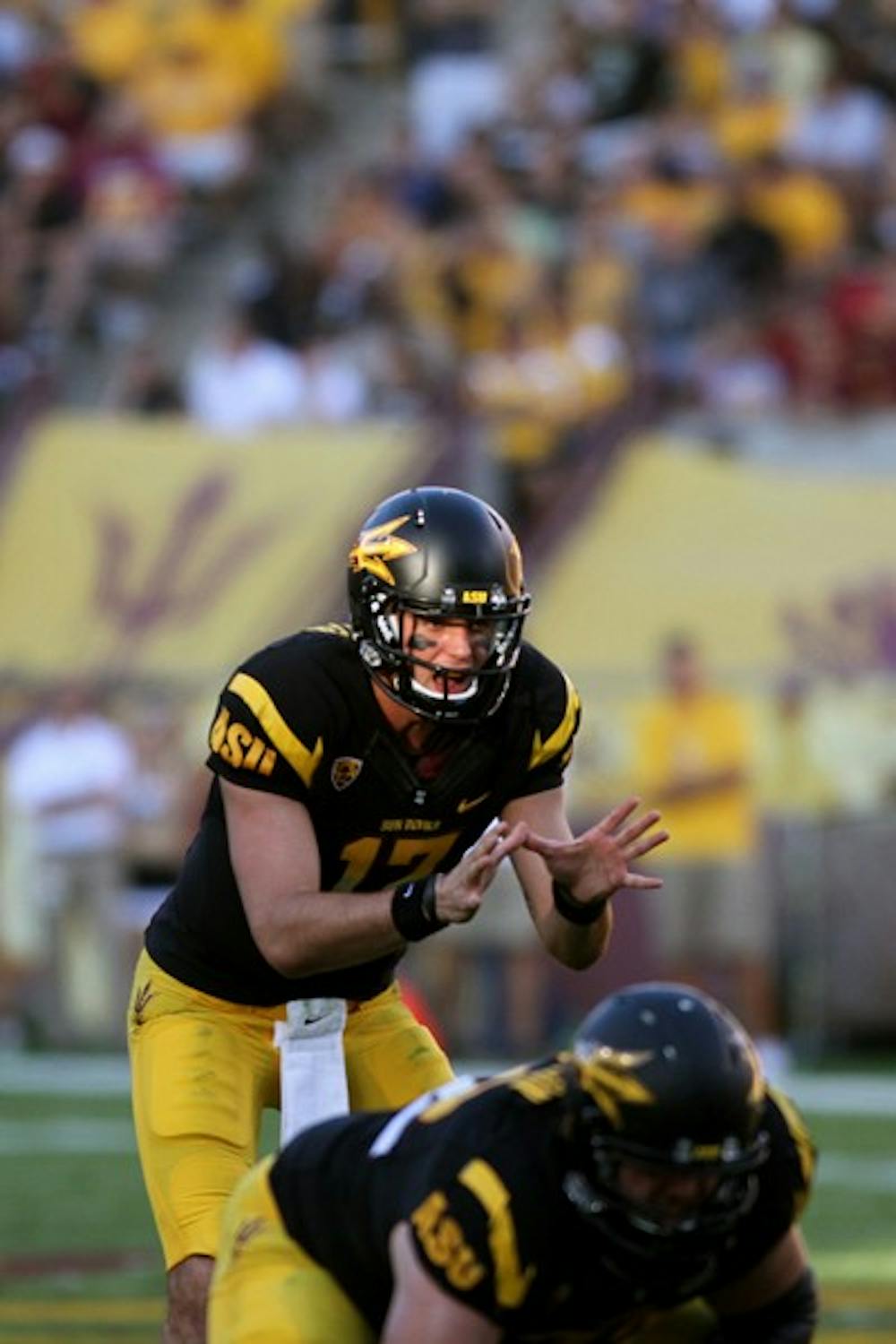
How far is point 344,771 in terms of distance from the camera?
5.57 meters

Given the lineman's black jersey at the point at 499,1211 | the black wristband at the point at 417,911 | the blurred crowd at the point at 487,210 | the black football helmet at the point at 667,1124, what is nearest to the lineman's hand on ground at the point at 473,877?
the black wristband at the point at 417,911

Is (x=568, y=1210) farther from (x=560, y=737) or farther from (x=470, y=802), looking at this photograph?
(x=560, y=737)

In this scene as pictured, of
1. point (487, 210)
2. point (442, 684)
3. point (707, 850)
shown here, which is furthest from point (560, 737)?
point (487, 210)

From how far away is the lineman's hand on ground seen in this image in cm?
499

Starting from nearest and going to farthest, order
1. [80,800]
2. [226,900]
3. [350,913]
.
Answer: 1. [350,913]
2. [226,900]
3. [80,800]

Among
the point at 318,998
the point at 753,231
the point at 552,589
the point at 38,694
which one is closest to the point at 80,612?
the point at 38,694

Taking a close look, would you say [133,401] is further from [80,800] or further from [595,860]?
[595,860]

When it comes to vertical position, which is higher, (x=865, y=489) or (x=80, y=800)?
(x=865, y=489)

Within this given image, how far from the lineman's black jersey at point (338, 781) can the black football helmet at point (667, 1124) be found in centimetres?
121

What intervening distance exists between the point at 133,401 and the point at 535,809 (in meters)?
10.4

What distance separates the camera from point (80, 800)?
14.0m

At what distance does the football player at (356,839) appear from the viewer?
538 cm

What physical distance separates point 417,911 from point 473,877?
7.1 inches

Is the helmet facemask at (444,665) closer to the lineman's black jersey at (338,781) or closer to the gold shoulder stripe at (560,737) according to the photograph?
the lineman's black jersey at (338,781)
